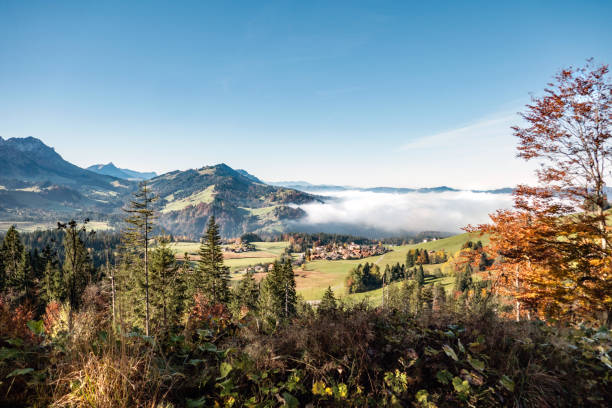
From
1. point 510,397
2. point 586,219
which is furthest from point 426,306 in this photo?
point 586,219

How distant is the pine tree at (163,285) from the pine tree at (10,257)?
108 feet

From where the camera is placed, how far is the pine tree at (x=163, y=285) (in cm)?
2980

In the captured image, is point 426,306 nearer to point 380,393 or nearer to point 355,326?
point 355,326

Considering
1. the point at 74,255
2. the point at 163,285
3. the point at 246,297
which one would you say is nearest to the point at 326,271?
the point at 246,297

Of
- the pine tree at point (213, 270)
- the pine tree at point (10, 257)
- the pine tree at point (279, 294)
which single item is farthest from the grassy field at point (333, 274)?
the pine tree at point (10, 257)

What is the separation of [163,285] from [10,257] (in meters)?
36.5

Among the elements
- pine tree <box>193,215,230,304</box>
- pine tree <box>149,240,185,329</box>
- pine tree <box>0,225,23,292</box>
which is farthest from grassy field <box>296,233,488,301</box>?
pine tree <box>0,225,23,292</box>

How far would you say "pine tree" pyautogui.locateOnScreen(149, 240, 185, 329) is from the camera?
29797 millimetres

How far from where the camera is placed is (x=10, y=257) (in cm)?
4562

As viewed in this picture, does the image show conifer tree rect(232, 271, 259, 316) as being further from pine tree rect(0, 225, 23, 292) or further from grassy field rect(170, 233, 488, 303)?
grassy field rect(170, 233, 488, 303)

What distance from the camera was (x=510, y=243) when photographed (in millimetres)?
13688

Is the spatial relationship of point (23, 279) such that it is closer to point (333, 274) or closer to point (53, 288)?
point (53, 288)

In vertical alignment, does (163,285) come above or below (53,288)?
above

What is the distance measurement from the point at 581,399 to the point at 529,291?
11701 millimetres
